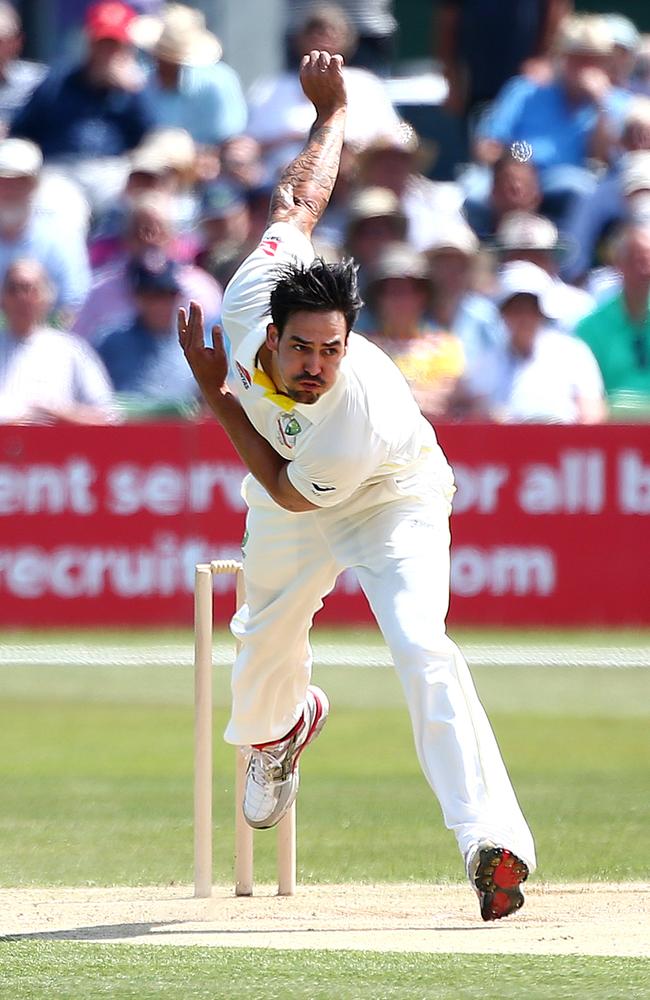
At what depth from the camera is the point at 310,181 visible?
571 centimetres

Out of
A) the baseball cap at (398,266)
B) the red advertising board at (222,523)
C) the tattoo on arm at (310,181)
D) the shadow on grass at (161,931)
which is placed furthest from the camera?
the baseball cap at (398,266)

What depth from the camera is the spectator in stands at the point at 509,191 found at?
487 inches

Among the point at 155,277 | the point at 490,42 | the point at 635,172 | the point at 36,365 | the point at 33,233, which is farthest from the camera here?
the point at 490,42

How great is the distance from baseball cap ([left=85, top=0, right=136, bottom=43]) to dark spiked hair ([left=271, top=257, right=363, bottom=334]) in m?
8.70

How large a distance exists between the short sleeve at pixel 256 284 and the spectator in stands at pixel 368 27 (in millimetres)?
9465

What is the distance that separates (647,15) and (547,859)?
12.5 meters

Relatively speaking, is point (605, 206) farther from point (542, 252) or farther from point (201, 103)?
point (201, 103)

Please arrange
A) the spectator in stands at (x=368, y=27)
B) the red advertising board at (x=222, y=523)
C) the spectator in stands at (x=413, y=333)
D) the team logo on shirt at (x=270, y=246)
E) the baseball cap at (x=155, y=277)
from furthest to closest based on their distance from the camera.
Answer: the spectator in stands at (x=368, y=27) < the baseball cap at (x=155, y=277) < the spectator in stands at (x=413, y=333) < the red advertising board at (x=222, y=523) < the team logo on shirt at (x=270, y=246)

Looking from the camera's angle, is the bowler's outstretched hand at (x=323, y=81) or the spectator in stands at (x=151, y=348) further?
the spectator in stands at (x=151, y=348)

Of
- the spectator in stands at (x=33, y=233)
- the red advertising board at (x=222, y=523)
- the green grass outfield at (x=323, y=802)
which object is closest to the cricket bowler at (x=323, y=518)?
the green grass outfield at (x=323, y=802)

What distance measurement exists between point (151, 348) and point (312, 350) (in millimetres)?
6691

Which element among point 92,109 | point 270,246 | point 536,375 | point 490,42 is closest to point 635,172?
point 536,375

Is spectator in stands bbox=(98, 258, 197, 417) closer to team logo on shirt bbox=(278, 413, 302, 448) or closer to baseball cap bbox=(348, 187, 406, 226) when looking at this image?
baseball cap bbox=(348, 187, 406, 226)

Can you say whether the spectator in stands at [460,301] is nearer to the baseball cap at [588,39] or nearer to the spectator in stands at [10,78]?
the baseball cap at [588,39]
